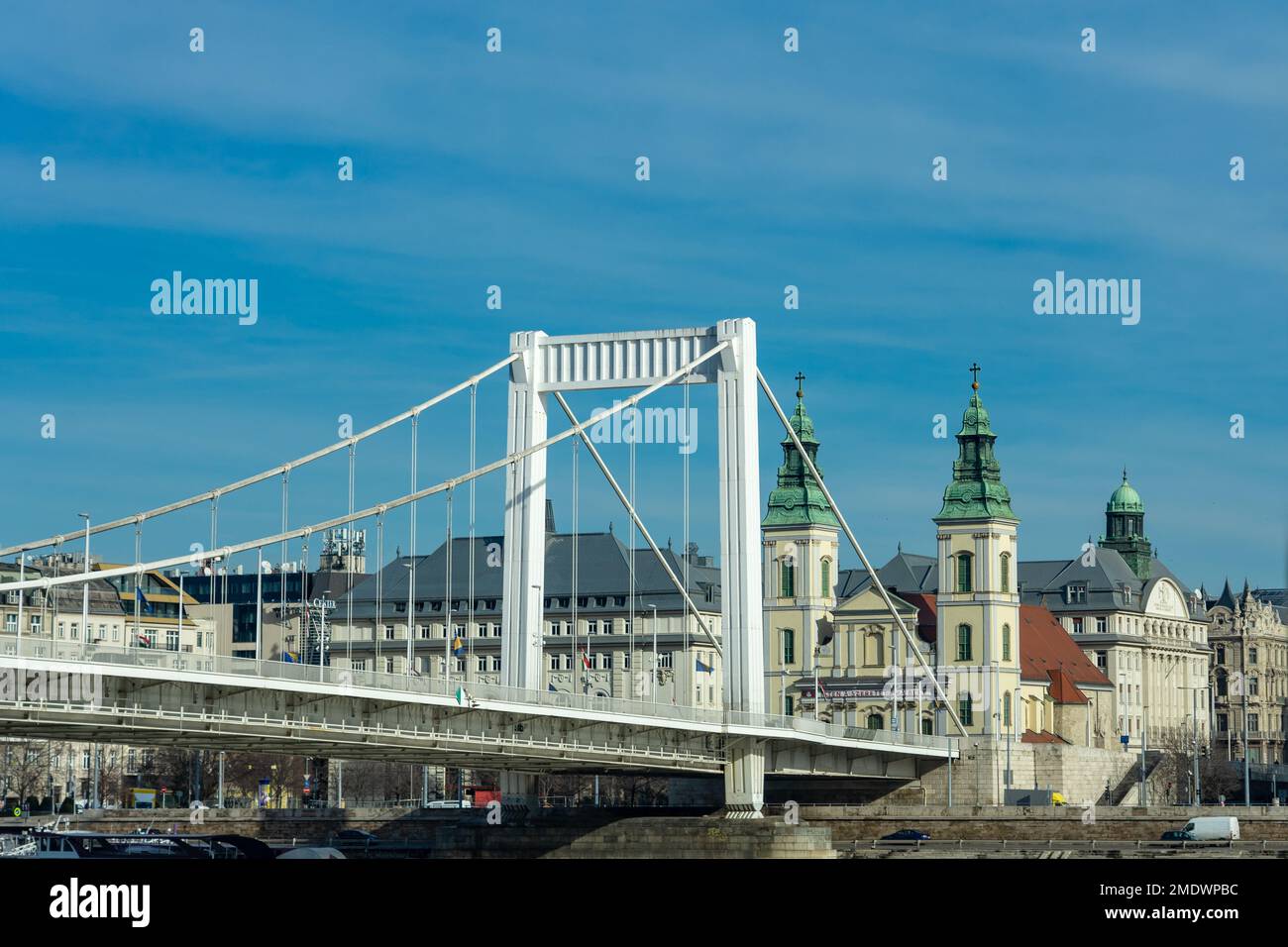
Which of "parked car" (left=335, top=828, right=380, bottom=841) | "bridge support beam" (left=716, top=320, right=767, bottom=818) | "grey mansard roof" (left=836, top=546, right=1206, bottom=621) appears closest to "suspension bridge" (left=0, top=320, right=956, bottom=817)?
"bridge support beam" (left=716, top=320, right=767, bottom=818)

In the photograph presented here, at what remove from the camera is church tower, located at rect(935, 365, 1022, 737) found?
13312 cm

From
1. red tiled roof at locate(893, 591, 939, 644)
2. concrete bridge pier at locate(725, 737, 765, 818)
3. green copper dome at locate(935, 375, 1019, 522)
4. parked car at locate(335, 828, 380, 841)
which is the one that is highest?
green copper dome at locate(935, 375, 1019, 522)

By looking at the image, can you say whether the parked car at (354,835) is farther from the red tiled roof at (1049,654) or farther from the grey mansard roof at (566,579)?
the red tiled roof at (1049,654)

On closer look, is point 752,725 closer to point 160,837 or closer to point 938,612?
point 160,837

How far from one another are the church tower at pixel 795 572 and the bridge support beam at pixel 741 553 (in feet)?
199

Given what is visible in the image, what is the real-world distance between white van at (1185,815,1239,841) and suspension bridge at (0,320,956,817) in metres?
12.7

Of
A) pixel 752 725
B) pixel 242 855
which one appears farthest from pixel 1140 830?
pixel 242 855

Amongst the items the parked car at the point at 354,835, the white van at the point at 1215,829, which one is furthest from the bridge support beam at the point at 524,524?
the white van at the point at 1215,829

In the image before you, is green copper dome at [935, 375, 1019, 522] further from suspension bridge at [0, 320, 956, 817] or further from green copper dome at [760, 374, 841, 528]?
suspension bridge at [0, 320, 956, 817]

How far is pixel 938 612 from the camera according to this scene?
135875mm

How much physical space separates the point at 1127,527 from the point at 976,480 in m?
59.5

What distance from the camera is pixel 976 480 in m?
137
